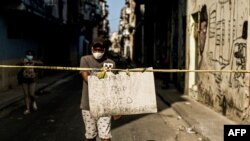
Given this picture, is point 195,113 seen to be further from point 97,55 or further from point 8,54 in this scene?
point 8,54

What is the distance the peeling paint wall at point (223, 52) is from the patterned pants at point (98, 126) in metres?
4.54

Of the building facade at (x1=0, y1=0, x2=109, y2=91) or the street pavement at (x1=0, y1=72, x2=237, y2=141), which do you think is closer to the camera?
the street pavement at (x1=0, y1=72, x2=237, y2=141)

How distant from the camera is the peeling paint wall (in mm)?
10602

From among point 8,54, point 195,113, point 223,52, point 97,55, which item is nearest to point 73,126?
point 195,113

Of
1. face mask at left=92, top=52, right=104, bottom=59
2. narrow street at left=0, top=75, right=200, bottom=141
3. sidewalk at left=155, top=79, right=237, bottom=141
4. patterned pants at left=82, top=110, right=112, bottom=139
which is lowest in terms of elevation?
narrow street at left=0, top=75, right=200, bottom=141

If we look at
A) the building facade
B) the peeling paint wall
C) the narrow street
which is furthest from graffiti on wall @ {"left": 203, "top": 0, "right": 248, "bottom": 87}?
the building facade

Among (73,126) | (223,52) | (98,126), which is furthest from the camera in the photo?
(223,52)

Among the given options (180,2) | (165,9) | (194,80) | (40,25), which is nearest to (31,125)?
(194,80)

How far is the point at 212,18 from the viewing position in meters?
13.8

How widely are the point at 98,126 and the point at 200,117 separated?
5929 mm

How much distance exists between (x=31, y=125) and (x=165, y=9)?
16.7 metres

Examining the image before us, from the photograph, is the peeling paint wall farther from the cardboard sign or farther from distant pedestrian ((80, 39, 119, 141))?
distant pedestrian ((80, 39, 119, 141))

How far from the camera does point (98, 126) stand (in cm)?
646

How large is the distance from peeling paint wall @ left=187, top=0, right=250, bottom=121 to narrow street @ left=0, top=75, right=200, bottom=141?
1.20 meters
